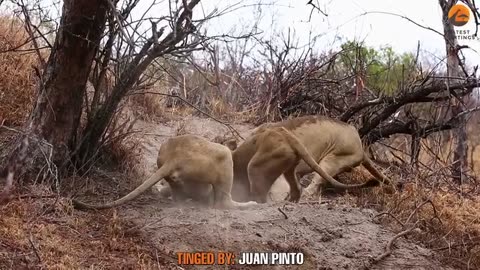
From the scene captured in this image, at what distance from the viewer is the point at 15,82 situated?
8617 millimetres

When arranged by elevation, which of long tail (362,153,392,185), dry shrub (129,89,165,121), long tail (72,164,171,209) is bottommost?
long tail (72,164,171,209)

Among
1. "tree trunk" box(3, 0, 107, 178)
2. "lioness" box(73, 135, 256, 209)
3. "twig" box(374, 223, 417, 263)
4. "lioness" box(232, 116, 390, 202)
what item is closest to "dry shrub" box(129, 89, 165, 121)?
"lioness" box(232, 116, 390, 202)

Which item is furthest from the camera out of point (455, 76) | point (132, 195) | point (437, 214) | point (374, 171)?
point (455, 76)

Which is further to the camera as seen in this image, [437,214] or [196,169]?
[437,214]

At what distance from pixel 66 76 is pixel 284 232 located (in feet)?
7.50

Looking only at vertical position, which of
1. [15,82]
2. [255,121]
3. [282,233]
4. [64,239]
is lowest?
[64,239]

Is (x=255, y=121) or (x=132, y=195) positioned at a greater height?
(x=255, y=121)

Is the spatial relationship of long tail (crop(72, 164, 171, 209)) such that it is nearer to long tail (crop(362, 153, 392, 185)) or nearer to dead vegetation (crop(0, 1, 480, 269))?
dead vegetation (crop(0, 1, 480, 269))

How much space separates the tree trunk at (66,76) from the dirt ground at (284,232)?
960 mm

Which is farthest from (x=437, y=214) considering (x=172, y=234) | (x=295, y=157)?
(x=172, y=234)

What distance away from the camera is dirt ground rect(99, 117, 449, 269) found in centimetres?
549

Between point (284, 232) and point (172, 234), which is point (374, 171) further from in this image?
point (172, 234)

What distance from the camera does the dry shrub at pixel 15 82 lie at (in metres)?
8.03

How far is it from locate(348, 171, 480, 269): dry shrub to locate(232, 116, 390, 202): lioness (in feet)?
1.06
